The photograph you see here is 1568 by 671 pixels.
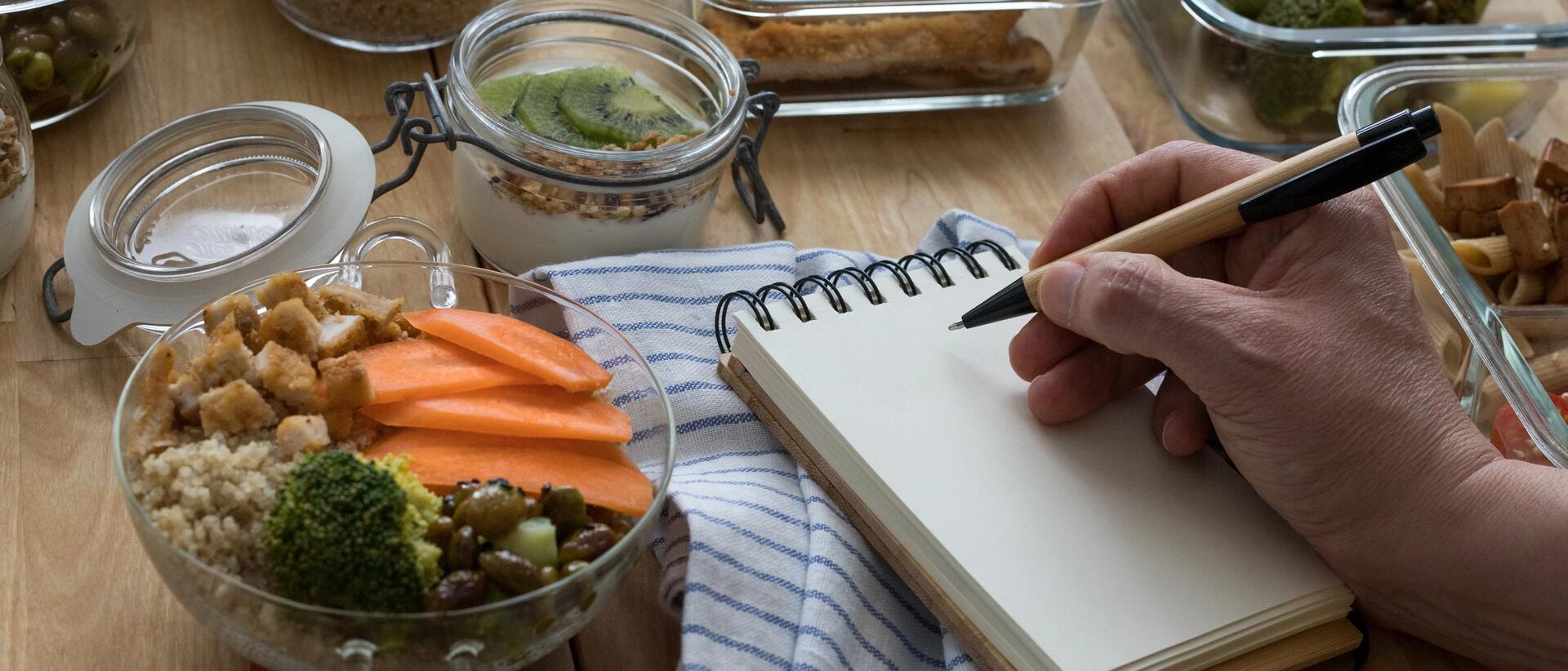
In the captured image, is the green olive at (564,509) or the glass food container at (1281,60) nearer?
→ the green olive at (564,509)

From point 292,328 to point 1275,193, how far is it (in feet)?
2.04

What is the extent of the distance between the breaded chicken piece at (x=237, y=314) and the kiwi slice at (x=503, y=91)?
0.32m

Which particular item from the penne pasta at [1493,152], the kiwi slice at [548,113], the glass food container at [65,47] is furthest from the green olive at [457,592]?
the penne pasta at [1493,152]

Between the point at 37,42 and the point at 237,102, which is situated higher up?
the point at 37,42

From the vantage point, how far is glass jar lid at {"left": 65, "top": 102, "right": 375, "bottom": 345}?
893mm

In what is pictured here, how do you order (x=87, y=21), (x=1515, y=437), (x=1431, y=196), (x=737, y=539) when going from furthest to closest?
(x=1431, y=196) → (x=87, y=21) → (x=1515, y=437) → (x=737, y=539)

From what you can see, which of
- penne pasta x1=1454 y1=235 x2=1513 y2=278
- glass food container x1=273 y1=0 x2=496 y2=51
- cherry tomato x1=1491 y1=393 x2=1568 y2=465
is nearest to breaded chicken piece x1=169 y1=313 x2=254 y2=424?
glass food container x1=273 y1=0 x2=496 y2=51

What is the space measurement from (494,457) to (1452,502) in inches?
23.3

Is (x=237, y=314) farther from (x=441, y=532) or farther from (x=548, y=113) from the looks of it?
(x=548, y=113)

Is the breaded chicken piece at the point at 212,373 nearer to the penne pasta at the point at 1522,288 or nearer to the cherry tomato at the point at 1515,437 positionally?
the cherry tomato at the point at 1515,437

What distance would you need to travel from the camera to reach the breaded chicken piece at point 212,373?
717 millimetres

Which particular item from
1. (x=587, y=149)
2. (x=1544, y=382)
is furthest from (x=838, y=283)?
(x=1544, y=382)

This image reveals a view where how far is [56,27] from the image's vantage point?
3.44 ft

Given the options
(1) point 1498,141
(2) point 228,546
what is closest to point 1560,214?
(1) point 1498,141
